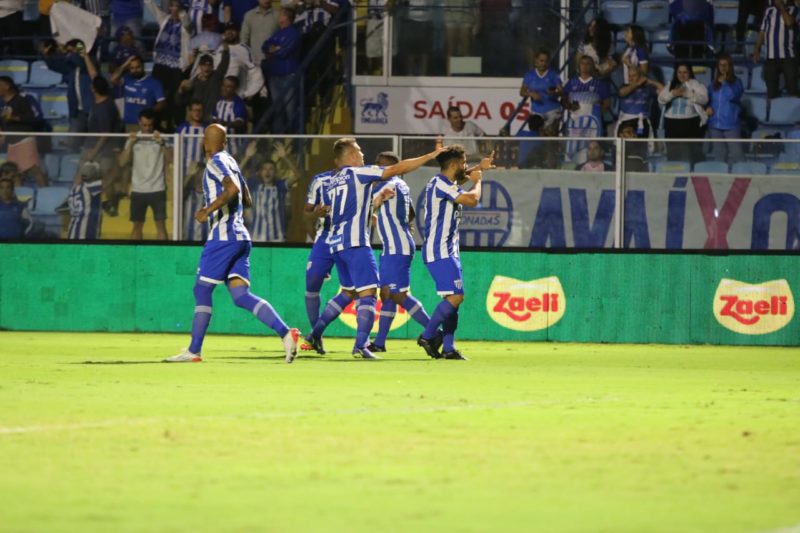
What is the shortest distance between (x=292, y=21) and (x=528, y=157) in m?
7.28

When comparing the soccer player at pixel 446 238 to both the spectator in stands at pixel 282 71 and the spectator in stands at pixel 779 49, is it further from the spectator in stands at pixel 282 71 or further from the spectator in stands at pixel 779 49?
the spectator in stands at pixel 779 49

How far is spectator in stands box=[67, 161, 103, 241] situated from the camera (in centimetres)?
2214

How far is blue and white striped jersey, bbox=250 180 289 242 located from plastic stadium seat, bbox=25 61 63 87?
8.31m

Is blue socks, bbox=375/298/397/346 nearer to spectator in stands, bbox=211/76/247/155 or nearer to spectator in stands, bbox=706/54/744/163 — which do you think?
spectator in stands, bbox=211/76/247/155

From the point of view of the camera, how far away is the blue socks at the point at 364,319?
1697 cm

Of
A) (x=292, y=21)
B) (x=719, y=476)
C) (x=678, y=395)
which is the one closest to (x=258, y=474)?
(x=719, y=476)

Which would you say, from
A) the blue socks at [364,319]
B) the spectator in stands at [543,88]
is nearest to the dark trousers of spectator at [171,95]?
the spectator in stands at [543,88]

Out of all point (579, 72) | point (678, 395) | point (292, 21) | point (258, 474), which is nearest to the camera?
point (258, 474)

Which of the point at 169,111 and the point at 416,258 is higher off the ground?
the point at 169,111

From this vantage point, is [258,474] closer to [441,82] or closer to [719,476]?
[719,476]

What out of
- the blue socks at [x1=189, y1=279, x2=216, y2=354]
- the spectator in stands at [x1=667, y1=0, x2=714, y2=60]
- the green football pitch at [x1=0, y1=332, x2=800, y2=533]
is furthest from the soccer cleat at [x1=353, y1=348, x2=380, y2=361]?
the spectator in stands at [x1=667, y1=0, x2=714, y2=60]

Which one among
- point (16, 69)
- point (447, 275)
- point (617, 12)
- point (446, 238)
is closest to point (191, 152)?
point (446, 238)

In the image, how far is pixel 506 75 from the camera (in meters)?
28.5

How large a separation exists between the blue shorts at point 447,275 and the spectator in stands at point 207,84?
890 centimetres
